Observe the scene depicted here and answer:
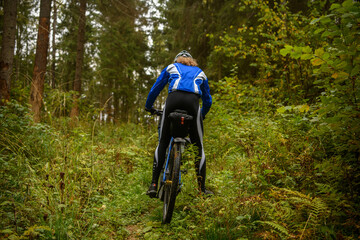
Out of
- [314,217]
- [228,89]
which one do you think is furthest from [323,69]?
[228,89]

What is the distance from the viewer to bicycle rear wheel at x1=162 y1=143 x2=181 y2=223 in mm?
2766

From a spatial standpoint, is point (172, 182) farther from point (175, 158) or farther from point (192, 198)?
point (192, 198)

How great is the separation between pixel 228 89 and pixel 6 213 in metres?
5.47

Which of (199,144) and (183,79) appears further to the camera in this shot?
(199,144)

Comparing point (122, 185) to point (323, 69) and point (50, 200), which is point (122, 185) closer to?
point (50, 200)

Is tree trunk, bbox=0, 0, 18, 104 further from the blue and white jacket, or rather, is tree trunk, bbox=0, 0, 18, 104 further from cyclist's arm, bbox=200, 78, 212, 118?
cyclist's arm, bbox=200, 78, 212, 118

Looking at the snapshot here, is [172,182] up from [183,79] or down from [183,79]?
down

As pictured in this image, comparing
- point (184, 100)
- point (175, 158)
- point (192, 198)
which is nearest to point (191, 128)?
point (184, 100)

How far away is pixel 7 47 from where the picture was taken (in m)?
5.88

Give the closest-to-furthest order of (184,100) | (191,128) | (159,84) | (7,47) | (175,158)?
1. (175,158)
2. (184,100)
3. (191,128)
4. (159,84)
5. (7,47)

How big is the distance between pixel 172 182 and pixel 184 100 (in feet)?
3.49

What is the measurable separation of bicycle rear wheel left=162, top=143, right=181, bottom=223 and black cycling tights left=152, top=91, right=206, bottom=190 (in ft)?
0.81

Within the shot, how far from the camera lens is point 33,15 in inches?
647

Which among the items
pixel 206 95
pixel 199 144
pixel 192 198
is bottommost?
pixel 192 198
